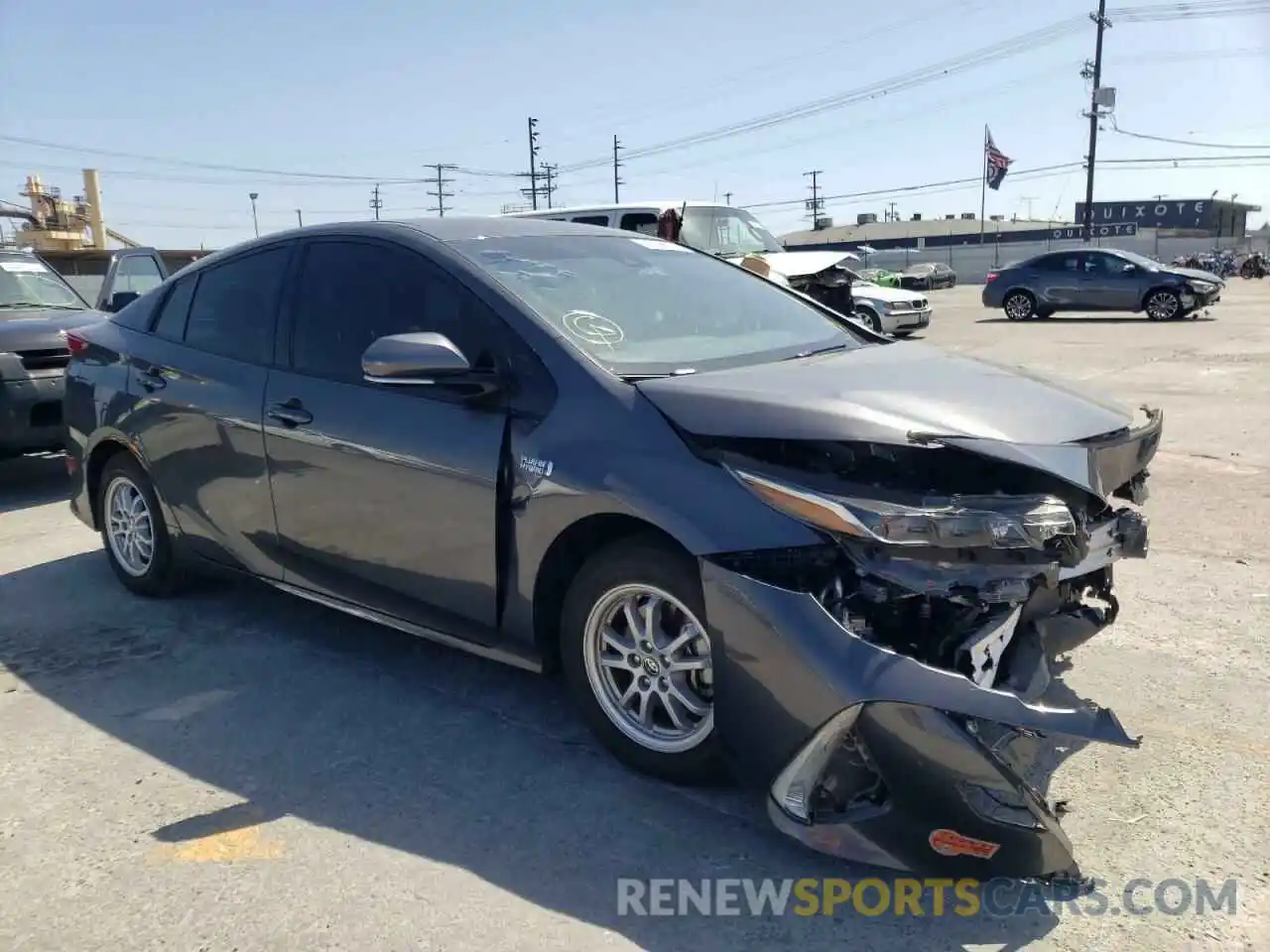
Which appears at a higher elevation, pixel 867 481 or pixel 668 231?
pixel 668 231

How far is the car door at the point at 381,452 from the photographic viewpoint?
337 centimetres

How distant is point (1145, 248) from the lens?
6669 cm

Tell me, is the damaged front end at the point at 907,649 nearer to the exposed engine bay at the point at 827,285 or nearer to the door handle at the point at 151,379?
the door handle at the point at 151,379

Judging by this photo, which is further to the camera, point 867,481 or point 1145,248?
point 1145,248

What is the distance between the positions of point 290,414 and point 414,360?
0.97 m

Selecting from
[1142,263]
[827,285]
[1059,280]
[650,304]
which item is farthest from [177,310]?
[1142,263]

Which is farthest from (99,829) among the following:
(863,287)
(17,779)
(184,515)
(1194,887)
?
(863,287)

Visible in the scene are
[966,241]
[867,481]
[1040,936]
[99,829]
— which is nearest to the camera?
[1040,936]

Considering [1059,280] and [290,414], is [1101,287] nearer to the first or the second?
[1059,280]

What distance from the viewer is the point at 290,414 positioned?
3941 mm

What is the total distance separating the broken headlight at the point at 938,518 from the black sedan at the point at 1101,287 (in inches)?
804

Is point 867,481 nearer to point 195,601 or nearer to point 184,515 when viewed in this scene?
point 184,515

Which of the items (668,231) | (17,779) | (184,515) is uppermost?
(668,231)

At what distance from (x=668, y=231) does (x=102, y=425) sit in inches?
384
